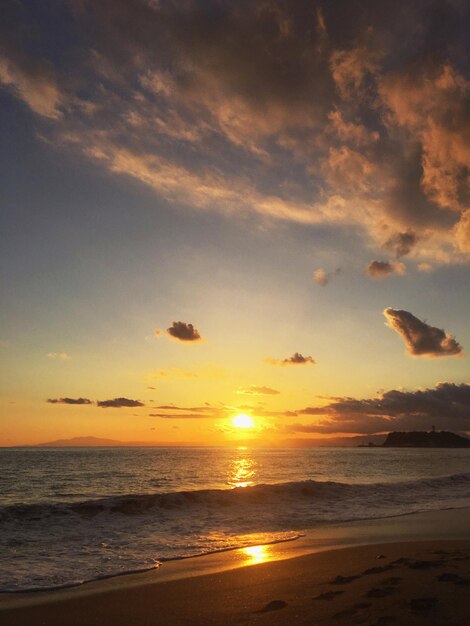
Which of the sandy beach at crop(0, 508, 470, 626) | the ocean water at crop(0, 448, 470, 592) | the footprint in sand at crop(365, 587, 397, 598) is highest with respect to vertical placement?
the footprint in sand at crop(365, 587, 397, 598)

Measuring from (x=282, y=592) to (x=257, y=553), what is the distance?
538 centimetres

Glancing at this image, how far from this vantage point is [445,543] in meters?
14.0

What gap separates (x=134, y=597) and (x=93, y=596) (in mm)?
993

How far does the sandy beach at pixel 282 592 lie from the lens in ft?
24.1

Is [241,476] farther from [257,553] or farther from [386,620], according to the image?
[386,620]

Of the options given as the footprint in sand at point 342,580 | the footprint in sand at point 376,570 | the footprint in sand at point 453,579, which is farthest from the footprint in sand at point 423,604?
the footprint in sand at point 376,570

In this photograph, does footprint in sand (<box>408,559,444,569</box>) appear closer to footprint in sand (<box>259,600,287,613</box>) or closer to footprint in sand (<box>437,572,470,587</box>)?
footprint in sand (<box>437,572,470,587</box>)

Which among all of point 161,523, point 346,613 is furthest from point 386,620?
point 161,523

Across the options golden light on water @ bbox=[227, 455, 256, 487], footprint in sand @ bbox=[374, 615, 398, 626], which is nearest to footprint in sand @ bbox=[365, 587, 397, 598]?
footprint in sand @ bbox=[374, 615, 398, 626]

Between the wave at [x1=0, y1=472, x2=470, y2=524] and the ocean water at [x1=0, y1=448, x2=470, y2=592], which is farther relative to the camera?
the wave at [x1=0, y1=472, x2=470, y2=524]

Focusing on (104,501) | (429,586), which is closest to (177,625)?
(429,586)

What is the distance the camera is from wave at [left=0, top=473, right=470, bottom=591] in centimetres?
1291

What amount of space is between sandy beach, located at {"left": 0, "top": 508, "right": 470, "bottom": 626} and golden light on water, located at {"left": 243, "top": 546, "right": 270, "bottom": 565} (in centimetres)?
3

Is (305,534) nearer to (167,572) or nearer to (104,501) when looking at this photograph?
(167,572)
